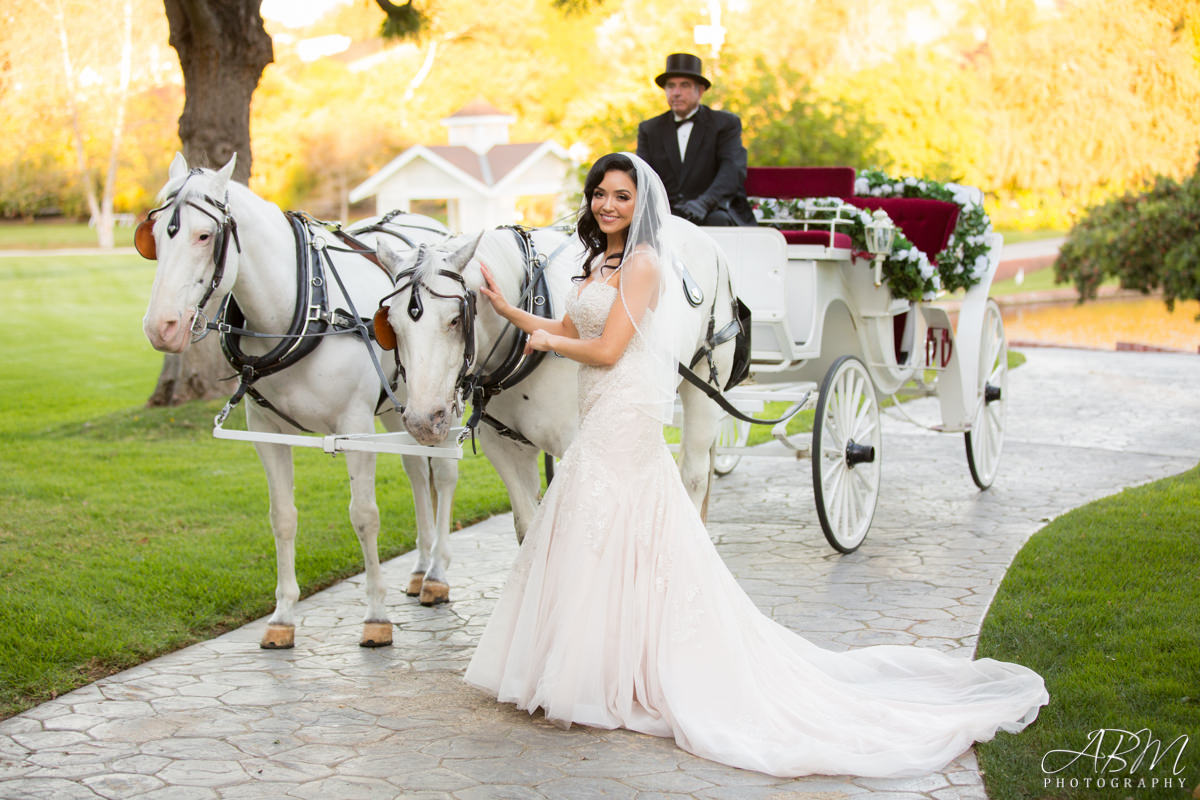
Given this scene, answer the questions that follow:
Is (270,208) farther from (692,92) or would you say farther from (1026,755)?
(1026,755)

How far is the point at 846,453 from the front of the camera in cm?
663

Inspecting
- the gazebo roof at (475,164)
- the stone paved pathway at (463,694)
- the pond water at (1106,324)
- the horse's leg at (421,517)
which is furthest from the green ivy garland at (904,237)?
the gazebo roof at (475,164)

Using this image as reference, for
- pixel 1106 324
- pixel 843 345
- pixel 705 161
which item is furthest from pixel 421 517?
pixel 1106 324

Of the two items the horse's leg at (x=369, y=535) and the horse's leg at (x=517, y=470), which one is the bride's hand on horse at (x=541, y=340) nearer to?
the horse's leg at (x=517, y=470)

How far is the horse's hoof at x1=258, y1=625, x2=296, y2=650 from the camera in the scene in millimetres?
5188

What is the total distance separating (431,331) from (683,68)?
3.28 metres

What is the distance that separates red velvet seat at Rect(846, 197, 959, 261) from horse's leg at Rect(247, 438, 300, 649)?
3993 mm

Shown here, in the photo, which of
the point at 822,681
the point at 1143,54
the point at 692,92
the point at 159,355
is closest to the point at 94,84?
the point at 159,355

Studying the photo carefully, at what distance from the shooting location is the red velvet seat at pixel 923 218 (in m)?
7.22

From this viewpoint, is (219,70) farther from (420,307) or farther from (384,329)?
(420,307)

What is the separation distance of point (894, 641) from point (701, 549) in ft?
4.79

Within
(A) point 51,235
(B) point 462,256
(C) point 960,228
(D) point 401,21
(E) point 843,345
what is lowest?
(E) point 843,345

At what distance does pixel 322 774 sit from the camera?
3807mm

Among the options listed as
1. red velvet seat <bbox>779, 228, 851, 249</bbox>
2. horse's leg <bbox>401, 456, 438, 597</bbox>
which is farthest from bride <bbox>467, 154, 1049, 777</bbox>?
red velvet seat <bbox>779, 228, 851, 249</bbox>
